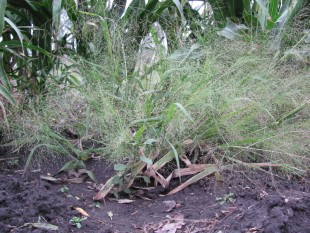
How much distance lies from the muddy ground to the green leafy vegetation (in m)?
0.05

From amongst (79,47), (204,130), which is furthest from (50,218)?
(79,47)

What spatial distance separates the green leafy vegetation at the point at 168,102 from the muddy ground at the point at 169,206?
0.05 metres

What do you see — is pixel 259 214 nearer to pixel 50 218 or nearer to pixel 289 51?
pixel 50 218

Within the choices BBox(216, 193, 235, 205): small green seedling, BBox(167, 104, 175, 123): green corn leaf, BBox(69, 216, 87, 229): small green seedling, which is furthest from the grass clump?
BBox(69, 216, 87, 229): small green seedling

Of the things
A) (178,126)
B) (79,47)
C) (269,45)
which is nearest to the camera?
(178,126)

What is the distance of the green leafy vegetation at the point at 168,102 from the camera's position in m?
1.33

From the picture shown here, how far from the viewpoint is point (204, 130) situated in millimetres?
1393

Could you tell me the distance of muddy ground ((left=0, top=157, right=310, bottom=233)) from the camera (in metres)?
0.99

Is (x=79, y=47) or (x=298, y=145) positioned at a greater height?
(x=79, y=47)

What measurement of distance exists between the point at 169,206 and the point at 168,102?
342 mm

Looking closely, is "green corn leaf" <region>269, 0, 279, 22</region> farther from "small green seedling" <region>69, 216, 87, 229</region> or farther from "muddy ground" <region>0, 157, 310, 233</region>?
"small green seedling" <region>69, 216, 87, 229</region>

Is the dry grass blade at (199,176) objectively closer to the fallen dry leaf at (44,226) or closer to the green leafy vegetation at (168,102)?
the green leafy vegetation at (168,102)

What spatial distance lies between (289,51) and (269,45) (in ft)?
0.51

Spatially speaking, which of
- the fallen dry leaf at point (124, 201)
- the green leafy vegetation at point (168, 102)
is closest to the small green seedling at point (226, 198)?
the green leafy vegetation at point (168, 102)
